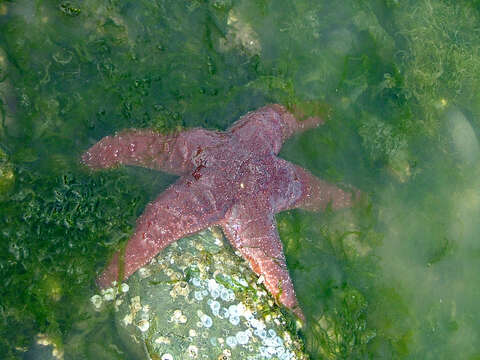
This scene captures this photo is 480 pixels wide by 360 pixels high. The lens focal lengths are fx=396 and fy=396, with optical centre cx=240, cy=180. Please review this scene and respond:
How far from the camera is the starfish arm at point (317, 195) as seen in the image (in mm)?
5094

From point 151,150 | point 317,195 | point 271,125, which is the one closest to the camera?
point 151,150

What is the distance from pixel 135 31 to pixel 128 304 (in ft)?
11.1

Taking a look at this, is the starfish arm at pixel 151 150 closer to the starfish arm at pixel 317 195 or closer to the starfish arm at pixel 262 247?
the starfish arm at pixel 262 247

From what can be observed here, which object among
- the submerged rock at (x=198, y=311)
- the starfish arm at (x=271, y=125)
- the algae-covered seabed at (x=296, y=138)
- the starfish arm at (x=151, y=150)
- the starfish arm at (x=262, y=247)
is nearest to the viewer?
the submerged rock at (x=198, y=311)

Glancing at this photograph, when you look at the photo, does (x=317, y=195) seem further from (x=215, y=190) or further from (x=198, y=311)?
(x=198, y=311)

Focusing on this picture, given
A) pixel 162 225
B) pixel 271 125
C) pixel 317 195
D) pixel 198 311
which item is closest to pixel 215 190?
pixel 162 225

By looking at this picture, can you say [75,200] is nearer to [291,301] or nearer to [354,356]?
[291,301]

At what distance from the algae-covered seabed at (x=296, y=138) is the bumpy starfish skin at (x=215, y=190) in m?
0.26

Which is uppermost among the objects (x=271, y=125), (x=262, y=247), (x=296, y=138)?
(x=271, y=125)

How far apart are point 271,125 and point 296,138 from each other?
0.77m

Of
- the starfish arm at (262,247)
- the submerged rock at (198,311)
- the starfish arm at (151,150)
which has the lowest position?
Answer: the submerged rock at (198,311)

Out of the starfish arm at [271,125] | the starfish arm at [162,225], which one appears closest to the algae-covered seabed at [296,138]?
the starfish arm at [162,225]

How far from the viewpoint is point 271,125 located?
4.91m

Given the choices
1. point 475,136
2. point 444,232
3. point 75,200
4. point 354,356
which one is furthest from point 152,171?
point 475,136
